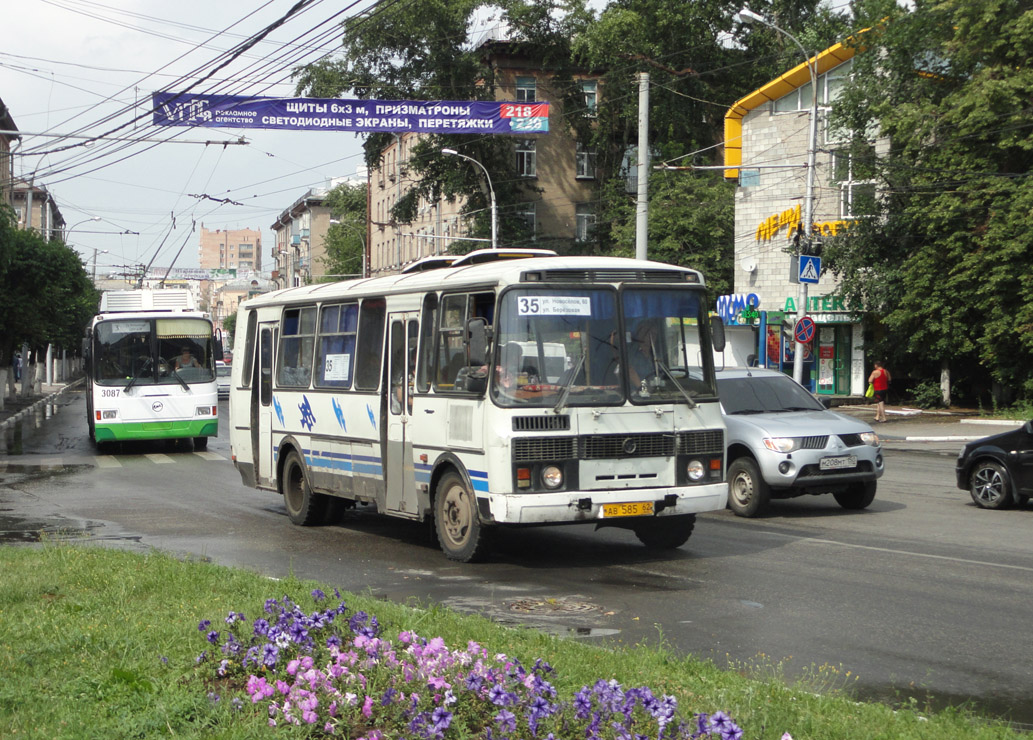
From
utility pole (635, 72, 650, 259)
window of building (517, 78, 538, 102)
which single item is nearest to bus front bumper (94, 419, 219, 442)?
utility pole (635, 72, 650, 259)

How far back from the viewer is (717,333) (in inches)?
430

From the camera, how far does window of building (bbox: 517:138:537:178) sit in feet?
199

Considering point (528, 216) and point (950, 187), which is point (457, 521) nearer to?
point (950, 187)

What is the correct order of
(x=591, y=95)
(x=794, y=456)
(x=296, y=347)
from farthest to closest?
(x=591, y=95)
(x=296, y=347)
(x=794, y=456)

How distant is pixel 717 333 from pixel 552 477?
85.9 inches

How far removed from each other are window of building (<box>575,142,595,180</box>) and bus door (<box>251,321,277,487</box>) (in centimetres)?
4852

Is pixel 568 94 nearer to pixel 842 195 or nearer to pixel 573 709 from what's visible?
pixel 842 195

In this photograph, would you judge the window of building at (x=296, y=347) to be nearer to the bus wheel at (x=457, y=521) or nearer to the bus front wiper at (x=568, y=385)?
the bus wheel at (x=457, y=521)

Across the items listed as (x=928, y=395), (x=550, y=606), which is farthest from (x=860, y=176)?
(x=550, y=606)

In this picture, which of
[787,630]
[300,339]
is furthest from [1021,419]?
[787,630]

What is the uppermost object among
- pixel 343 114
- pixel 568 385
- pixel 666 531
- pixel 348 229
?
pixel 348 229

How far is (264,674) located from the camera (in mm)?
5574

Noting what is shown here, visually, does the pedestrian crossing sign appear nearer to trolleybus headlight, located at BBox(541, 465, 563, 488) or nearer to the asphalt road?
the asphalt road

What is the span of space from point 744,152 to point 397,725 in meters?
43.3
